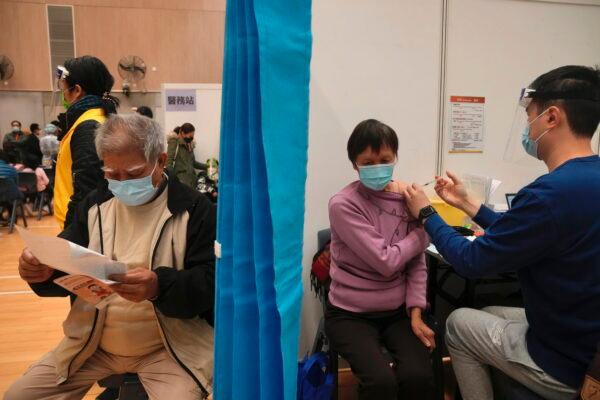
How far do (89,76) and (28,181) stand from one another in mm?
5520

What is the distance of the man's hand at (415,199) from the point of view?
1628mm

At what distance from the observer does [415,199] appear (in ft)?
5.40

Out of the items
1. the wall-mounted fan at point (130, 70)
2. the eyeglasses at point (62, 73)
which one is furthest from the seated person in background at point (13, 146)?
the eyeglasses at point (62, 73)

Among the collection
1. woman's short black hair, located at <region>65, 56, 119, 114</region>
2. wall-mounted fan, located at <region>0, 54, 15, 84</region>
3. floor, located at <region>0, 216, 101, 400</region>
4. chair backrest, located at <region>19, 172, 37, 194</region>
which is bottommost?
floor, located at <region>0, 216, 101, 400</region>

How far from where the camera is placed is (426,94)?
8.39ft

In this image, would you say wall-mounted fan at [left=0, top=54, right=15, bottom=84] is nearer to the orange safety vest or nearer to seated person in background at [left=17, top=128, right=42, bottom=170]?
seated person in background at [left=17, top=128, right=42, bottom=170]

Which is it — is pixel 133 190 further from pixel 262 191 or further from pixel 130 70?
pixel 130 70

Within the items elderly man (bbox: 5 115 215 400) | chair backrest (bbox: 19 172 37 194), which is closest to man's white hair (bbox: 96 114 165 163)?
elderly man (bbox: 5 115 215 400)

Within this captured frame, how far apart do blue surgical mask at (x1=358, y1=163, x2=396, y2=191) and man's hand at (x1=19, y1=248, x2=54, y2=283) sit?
1224 mm

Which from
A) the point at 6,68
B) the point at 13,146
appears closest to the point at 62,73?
the point at 13,146

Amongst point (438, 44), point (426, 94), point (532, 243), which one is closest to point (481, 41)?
point (438, 44)

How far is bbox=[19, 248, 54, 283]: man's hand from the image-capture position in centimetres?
125

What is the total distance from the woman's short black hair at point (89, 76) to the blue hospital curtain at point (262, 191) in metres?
1.43

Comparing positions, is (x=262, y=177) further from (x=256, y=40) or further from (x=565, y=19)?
Answer: (x=565, y=19)
